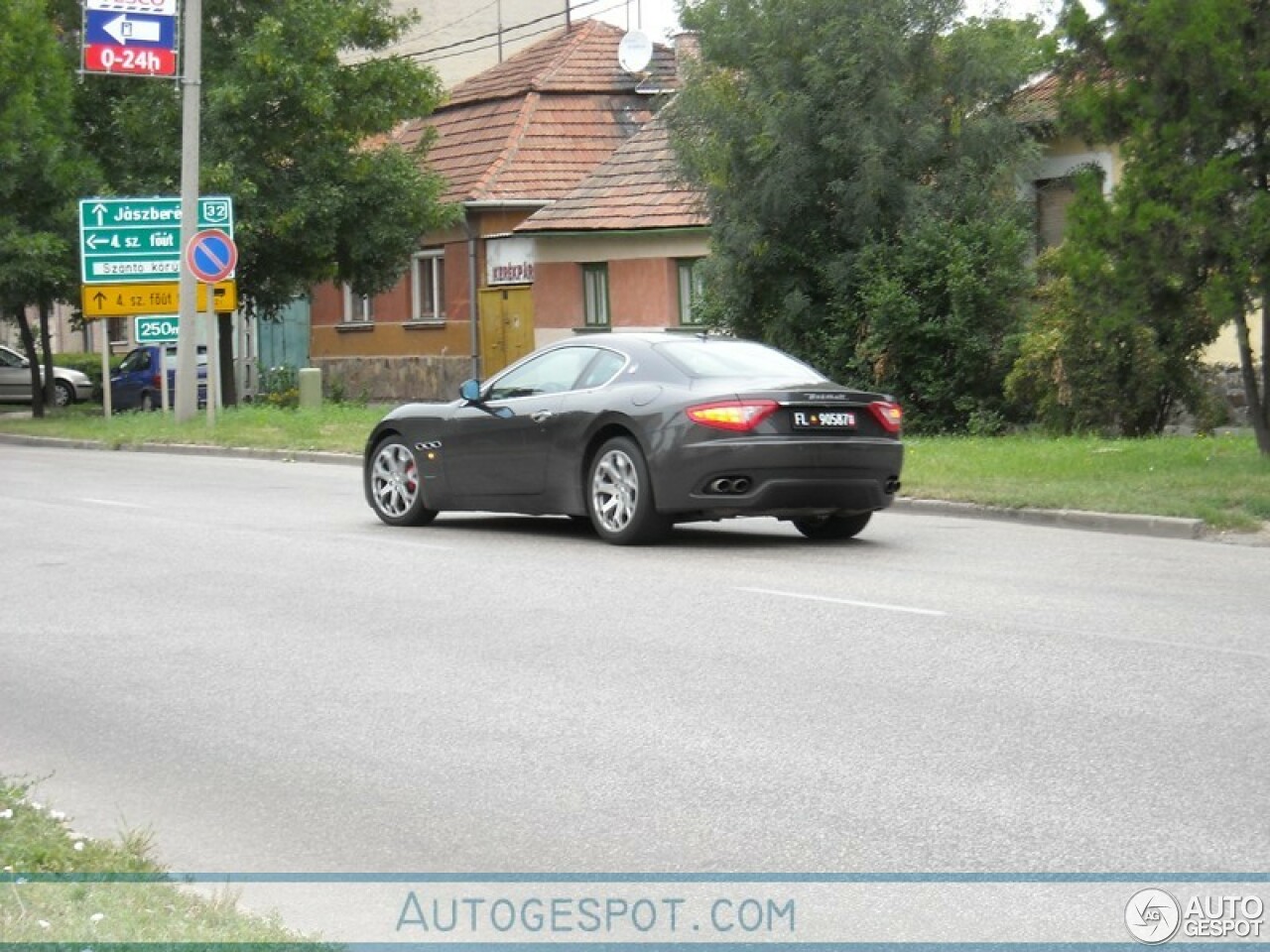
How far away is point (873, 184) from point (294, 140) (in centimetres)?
1389

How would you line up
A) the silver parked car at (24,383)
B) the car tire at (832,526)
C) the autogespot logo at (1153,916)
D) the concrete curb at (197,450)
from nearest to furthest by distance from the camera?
the autogespot logo at (1153,916), the car tire at (832,526), the concrete curb at (197,450), the silver parked car at (24,383)

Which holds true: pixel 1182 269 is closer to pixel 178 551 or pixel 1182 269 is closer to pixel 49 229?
pixel 178 551

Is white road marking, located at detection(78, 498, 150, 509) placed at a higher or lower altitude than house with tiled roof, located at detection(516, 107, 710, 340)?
lower

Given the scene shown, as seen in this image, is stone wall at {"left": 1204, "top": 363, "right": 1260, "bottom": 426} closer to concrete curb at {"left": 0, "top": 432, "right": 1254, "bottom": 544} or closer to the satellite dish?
concrete curb at {"left": 0, "top": 432, "right": 1254, "bottom": 544}

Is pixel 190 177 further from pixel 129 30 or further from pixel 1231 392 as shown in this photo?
pixel 1231 392

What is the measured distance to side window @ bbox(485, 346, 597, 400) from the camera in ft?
50.6

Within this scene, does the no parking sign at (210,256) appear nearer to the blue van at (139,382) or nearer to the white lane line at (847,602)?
the blue van at (139,382)

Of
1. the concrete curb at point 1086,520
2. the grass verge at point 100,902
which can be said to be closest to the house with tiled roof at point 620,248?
the concrete curb at point 1086,520

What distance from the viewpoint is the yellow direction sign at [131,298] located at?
3406cm

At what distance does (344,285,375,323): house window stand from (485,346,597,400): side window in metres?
34.3

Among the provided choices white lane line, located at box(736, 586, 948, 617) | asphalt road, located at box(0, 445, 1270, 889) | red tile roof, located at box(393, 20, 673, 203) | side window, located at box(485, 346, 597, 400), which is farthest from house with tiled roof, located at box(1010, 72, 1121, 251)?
white lane line, located at box(736, 586, 948, 617)

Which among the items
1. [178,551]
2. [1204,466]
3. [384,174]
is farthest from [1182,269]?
[384,174]

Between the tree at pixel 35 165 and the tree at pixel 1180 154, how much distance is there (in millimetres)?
22453

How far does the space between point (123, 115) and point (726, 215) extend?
13765mm
